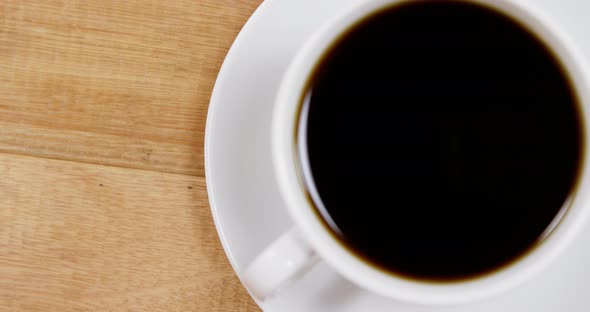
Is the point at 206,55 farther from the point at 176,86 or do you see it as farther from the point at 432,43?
the point at 432,43

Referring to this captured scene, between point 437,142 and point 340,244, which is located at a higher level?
point 437,142

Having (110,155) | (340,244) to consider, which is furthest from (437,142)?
(110,155)

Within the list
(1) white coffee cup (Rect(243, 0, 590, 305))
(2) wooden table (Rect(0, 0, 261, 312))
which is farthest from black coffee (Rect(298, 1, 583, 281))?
(2) wooden table (Rect(0, 0, 261, 312))

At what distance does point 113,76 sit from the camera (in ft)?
2.53

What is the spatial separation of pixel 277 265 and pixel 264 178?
0.51 feet

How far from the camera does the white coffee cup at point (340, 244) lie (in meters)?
0.56

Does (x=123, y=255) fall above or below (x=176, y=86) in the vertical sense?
below

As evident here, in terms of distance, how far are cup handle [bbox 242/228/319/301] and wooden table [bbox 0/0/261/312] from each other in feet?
0.63

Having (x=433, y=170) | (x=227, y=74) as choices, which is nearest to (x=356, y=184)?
(x=433, y=170)

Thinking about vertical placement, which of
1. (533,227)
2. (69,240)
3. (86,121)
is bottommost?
(69,240)

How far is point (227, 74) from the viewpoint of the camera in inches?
26.5

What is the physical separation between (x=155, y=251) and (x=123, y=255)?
0.14 feet

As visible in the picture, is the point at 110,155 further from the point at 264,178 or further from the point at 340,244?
the point at 340,244

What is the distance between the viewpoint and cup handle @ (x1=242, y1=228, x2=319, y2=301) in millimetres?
548
